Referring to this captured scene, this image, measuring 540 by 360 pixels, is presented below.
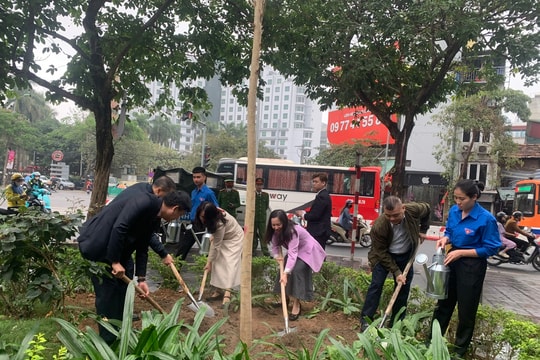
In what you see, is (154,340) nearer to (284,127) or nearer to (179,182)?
(179,182)

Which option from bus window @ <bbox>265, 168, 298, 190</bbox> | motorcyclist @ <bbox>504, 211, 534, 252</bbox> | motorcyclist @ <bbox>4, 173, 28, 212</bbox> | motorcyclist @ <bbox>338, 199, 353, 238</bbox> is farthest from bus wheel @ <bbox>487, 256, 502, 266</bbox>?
motorcyclist @ <bbox>4, 173, 28, 212</bbox>

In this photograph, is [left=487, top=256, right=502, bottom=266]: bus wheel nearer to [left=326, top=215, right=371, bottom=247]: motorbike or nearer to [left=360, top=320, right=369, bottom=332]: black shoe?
[left=326, top=215, right=371, bottom=247]: motorbike

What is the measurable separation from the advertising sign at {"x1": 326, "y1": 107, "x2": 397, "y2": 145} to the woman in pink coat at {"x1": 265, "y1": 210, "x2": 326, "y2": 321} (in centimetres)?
2201

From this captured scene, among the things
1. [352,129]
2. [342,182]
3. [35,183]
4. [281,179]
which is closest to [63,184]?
[352,129]

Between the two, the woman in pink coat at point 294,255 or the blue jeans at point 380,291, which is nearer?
the blue jeans at point 380,291

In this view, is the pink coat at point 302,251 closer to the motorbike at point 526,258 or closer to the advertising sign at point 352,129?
the motorbike at point 526,258

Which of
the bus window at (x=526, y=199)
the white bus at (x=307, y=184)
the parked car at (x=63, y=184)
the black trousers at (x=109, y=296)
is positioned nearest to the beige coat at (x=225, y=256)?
the black trousers at (x=109, y=296)

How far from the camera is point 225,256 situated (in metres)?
4.64

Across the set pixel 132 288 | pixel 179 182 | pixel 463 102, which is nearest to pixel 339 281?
pixel 132 288

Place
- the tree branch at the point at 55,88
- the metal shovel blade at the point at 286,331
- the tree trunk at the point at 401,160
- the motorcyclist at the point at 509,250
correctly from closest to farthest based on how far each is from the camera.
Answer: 1. the metal shovel blade at the point at 286,331
2. the tree branch at the point at 55,88
3. the tree trunk at the point at 401,160
4. the motorcyclist at the point at 509,250

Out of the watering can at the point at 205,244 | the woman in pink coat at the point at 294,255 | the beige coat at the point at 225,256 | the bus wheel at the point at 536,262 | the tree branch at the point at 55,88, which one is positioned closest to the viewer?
the woman in pink coat at the point at 294,255

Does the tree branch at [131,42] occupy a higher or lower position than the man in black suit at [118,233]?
higher

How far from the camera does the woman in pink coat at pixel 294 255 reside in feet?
13.8

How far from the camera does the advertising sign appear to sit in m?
27.3
